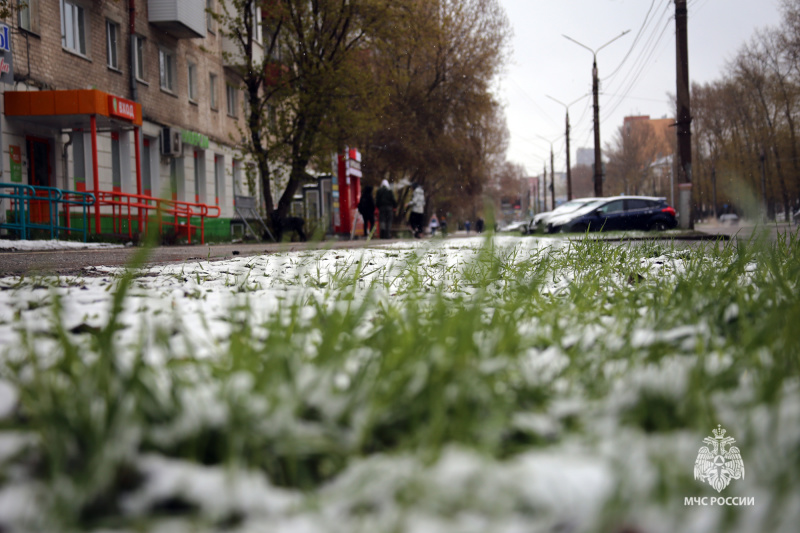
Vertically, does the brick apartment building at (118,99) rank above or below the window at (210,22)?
below

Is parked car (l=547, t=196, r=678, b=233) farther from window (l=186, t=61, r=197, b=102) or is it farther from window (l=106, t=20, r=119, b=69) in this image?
window (l=106, t=20, r=119, b=69)

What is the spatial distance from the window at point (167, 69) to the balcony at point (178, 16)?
671 mm

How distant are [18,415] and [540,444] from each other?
1078 millimetres

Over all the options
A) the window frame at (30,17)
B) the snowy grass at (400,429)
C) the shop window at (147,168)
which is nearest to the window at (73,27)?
the window frame at (30,17)

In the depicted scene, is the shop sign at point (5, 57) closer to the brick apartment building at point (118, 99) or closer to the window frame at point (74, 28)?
the brick apartment building at point (118, 99)

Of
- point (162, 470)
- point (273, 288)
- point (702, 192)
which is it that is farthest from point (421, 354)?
point (702, 192)

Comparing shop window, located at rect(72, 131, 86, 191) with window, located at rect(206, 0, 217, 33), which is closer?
shop window, located at rect(72, 131, 86, 191)

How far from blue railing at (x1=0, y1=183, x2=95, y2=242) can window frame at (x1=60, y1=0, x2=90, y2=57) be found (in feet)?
12.8

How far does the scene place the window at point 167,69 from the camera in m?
21.5

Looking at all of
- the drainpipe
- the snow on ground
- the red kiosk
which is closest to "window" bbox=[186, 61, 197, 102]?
the drainpipe

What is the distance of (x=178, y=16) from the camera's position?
67.2 ft

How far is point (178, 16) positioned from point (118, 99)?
6.73 metres

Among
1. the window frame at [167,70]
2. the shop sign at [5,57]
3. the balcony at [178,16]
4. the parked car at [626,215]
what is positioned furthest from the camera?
the window frame at [167,70]

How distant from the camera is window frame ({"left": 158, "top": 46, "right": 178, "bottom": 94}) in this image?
70.2 ft
